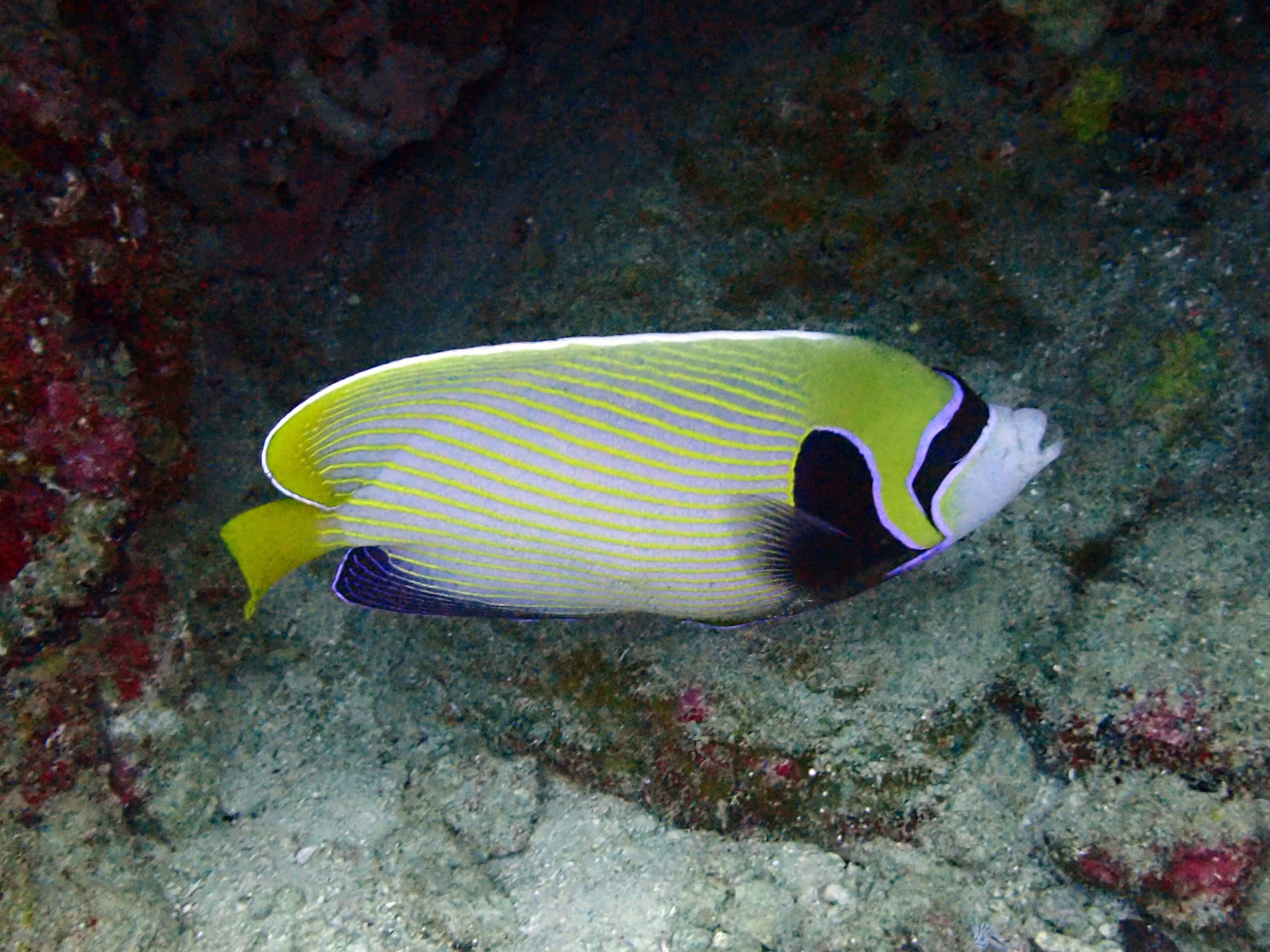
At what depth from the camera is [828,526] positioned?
6.84ft

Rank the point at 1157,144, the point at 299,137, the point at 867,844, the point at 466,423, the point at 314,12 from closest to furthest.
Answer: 1. the point at 466,423
2. the point at 867,844
3. the point at 1157,144
4. the point at 314,12
5. the point at 299,137

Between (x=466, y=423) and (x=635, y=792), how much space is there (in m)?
1.44

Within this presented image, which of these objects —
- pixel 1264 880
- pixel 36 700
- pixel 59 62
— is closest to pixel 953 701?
pixel 1264 880

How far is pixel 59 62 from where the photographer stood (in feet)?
8.23

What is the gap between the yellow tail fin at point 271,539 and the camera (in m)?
2.07

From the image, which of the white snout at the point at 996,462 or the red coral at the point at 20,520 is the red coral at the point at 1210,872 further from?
the red coral at the point at 20,520

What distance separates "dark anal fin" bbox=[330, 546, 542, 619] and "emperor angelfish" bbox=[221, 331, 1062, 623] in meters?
0.05

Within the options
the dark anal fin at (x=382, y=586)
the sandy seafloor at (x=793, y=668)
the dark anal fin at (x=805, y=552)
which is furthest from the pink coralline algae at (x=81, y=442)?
the dark anal fin at (x=805, y=552)

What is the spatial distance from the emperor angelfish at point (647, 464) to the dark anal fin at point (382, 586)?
0.05 metres

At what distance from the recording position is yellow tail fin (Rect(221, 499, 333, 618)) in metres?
2.07

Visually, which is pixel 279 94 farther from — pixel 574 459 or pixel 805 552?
pixel 805 552

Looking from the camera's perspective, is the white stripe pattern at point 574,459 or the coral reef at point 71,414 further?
the coral reef at point 71,414

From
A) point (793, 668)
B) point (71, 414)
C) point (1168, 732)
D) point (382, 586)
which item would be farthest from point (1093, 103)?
point (71, 414)

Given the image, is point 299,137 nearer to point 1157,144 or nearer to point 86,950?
point 86,950
